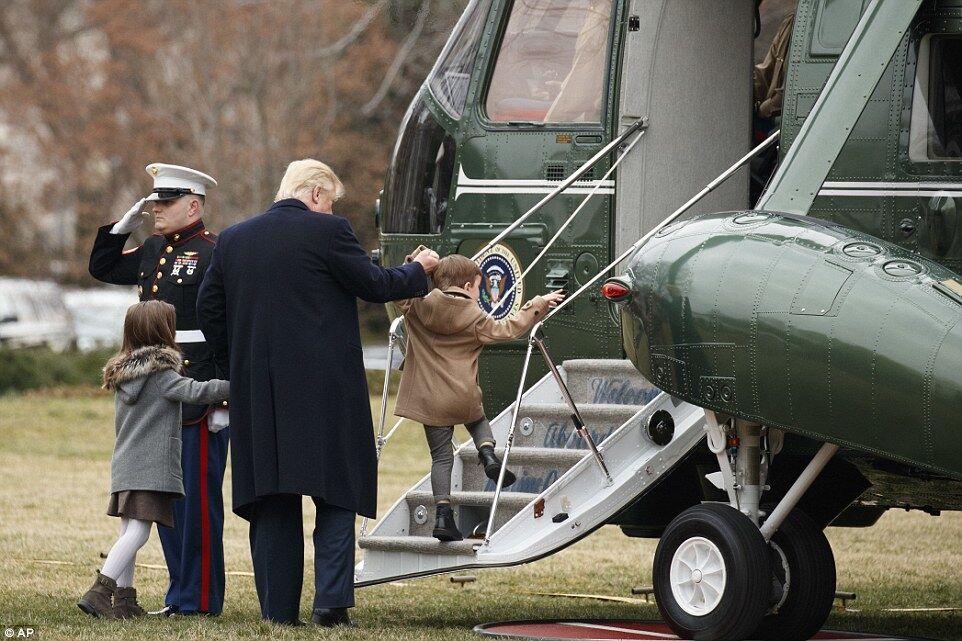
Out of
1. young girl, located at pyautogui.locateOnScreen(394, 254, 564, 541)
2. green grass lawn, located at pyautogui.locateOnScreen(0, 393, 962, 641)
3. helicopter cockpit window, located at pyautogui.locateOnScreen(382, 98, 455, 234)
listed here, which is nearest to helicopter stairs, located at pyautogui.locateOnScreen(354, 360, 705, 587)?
young girl, located at pyautogui.locateOnScreen(394, 254, 564, 541)

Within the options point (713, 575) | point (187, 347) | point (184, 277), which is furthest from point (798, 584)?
point (184, 277)

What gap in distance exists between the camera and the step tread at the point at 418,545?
7.13m

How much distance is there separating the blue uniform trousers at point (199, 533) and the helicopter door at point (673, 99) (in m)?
2.29

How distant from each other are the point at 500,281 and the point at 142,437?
2170mm

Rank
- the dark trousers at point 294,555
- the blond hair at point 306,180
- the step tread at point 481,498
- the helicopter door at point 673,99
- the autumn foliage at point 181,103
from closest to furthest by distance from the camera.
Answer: the dark trousers at point 294,555 < the blond hair at point 306,180 < the step tread at point 481,498 < the helicopter door at point 673,99 < the autumn foliage at point 181,103

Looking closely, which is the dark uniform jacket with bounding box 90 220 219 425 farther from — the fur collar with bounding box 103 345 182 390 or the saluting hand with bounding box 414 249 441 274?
the saluting hand with bounding box 414 249 441 274

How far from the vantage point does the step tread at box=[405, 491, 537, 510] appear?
291 inches

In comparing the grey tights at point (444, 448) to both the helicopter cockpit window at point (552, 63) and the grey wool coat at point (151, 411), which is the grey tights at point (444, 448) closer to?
the grey wool coat at point (151, 411)

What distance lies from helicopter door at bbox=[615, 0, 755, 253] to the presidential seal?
575 millimetres

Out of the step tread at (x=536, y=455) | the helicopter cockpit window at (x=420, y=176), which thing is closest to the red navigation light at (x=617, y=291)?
the step tread at (x=536, y=455)

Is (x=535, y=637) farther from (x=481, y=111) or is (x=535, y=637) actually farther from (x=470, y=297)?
(x=481, y=111)

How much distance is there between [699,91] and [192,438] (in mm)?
2991

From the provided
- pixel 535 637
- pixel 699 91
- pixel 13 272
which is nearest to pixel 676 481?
pixel 535 637

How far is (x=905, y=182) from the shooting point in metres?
7.28
